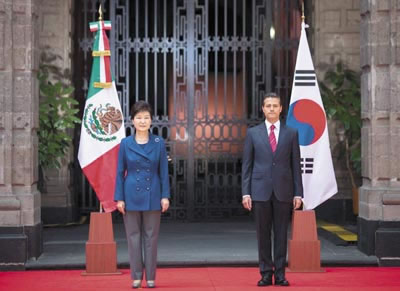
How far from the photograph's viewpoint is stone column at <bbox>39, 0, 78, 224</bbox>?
15.6 meters

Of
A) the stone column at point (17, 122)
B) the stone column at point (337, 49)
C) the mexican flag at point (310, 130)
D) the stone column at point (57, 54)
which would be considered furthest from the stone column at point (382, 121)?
the stone column at point (57, 54)

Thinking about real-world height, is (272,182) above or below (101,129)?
below

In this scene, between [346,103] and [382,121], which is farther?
[346,103]

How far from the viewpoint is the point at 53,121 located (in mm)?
14555

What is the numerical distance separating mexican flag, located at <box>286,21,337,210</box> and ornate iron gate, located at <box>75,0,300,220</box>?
209 inches

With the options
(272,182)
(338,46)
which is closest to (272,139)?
(272,182)

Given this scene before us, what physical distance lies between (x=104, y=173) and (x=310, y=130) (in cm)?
241

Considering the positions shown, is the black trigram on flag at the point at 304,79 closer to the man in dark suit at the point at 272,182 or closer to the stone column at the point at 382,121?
the stone column at the point at 382,121

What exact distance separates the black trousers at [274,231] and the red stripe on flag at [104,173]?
6.81 ft

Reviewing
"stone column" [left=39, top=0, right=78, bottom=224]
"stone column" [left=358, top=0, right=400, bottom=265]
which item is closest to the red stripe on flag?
"stone column" [left=358, top=0, right=400, bottom=265]

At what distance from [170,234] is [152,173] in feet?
17.3

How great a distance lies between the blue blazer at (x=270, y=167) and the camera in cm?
902

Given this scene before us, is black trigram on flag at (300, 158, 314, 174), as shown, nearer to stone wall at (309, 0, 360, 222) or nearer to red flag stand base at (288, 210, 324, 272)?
red flag stand base at (288, 210, 324, 272)

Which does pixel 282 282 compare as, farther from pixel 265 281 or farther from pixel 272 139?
pixel 272 139
